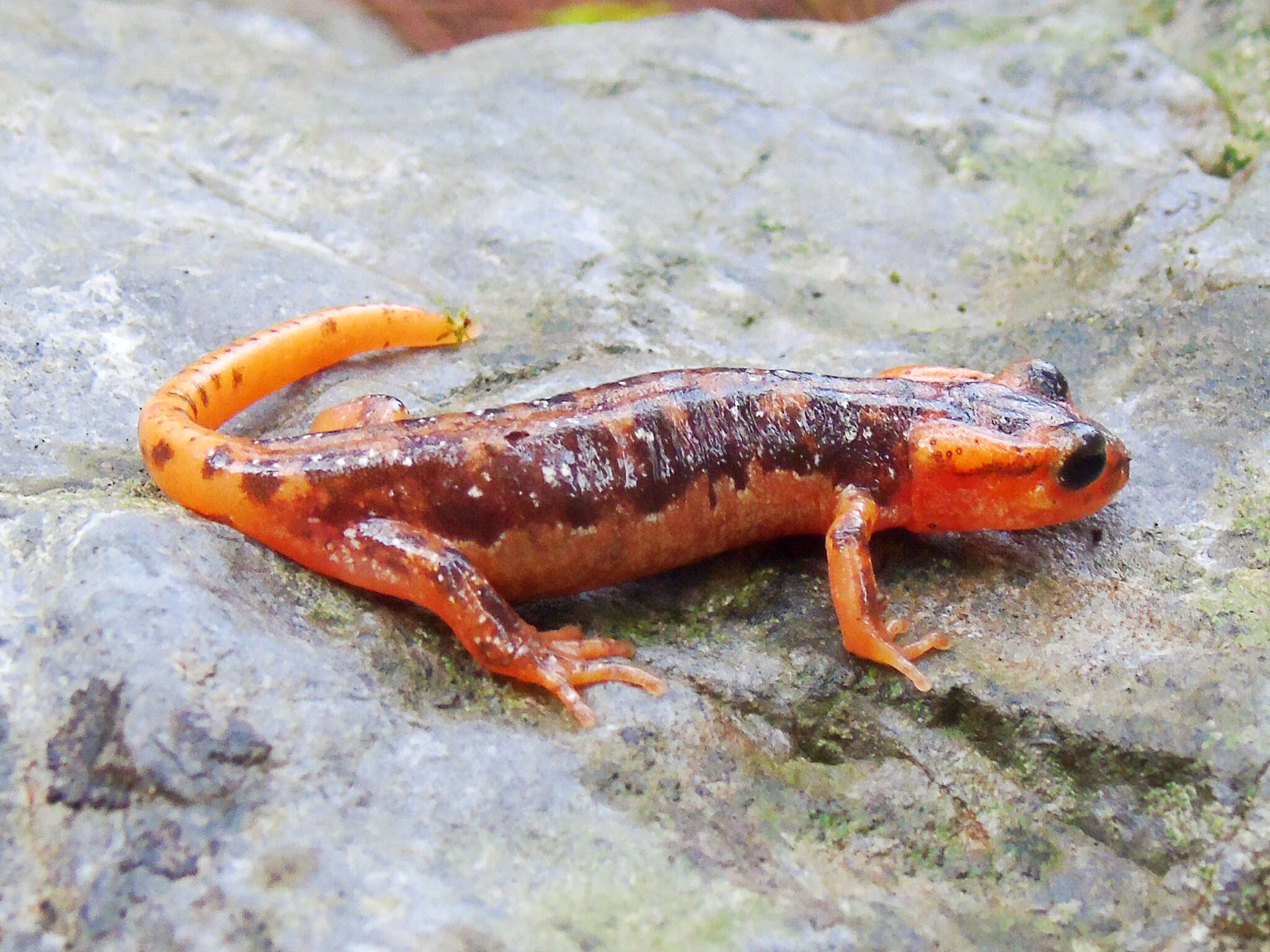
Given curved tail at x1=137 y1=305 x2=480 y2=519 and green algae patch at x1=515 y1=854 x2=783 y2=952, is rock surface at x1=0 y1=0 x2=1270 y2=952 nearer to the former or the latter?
green algae patch at x1=515 y1=854 x2=783 y2=952

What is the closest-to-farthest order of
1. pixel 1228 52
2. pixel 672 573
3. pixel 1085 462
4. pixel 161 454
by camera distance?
pixel 161 454 < pixel 1085 462 < pixel 672 573 < pixel 1228 52

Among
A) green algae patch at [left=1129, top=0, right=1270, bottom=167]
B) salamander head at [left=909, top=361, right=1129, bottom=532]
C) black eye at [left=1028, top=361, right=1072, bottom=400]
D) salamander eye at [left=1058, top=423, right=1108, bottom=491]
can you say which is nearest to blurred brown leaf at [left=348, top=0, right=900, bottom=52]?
green algae patch at [left=1129, top=0, right=1270, bottom=167]

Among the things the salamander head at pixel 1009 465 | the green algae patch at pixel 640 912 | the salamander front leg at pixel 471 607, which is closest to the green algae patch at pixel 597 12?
the salamander head at pixel 1009 465

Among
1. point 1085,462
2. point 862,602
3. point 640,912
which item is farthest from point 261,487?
point 1085,462

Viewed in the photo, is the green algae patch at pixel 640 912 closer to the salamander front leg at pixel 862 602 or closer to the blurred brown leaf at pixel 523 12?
the salamander front leg at pixel 862 602

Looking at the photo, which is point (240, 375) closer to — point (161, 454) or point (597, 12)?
point (161, 454)
